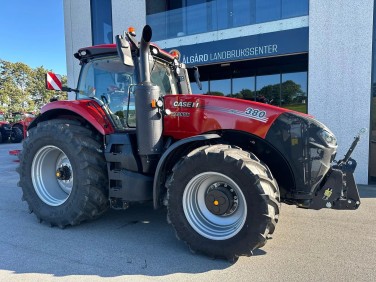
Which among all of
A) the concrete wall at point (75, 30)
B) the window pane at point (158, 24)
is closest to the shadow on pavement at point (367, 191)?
the window pane at point (158, 24)

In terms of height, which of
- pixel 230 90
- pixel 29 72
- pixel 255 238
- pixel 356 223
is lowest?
pixel 356 223

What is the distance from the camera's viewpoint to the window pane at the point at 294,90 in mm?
8758

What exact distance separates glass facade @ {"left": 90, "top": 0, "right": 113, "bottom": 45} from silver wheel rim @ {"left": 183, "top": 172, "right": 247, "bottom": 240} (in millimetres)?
8862

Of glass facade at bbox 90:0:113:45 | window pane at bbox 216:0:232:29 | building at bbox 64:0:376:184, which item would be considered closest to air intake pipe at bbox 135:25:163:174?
building at bbox 64:0:376:184

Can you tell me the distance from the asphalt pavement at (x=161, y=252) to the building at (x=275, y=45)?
3373mm

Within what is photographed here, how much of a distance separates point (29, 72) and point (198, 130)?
4632cm

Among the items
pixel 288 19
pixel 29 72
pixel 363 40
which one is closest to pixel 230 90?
pixel 288 19

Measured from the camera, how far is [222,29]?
27.8 ft

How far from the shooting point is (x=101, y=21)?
420 inches

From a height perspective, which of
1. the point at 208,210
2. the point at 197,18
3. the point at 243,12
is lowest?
the point at 208,210

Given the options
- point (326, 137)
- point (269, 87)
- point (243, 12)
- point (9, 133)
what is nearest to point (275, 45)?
point (243, 12)

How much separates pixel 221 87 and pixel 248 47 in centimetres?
249

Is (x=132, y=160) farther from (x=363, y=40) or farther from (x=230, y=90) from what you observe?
(x=230, y=90)

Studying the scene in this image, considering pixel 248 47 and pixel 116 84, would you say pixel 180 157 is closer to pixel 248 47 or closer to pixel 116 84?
pixel 116 84
